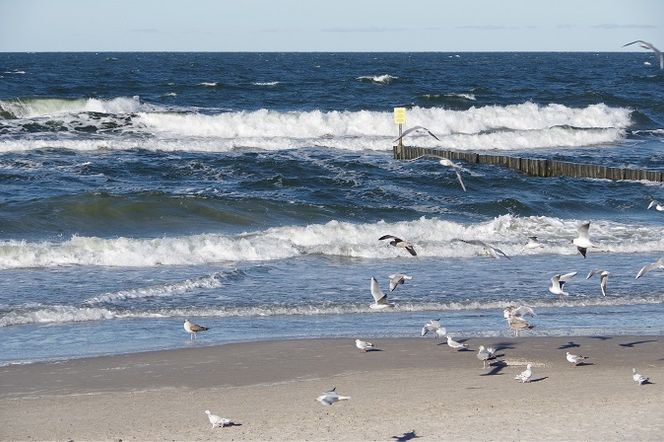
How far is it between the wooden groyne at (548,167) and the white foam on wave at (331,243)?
17.8 ft

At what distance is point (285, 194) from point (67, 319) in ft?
33.0

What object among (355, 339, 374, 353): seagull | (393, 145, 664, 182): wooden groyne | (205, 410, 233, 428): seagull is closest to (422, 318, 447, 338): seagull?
(355, 339, 374, 353): seagull

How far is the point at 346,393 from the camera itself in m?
8.13

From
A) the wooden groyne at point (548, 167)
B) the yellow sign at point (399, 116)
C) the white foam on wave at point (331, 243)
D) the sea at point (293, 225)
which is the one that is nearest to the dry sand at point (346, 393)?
the sea at point (293, 225)

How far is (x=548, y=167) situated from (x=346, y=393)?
56.4 ft

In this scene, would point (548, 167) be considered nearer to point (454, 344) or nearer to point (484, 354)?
point (454, 344)

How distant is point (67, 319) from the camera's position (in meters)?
10.9

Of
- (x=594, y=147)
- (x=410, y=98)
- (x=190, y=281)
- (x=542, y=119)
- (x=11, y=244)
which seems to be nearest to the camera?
(x=190, y=281)

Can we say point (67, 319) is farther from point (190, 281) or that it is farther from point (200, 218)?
point (200, 218)

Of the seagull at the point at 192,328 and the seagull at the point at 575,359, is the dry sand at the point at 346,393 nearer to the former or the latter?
the seagull at the point at 575,359

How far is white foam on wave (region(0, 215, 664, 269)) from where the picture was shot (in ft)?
47.3

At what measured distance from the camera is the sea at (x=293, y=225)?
1106cm

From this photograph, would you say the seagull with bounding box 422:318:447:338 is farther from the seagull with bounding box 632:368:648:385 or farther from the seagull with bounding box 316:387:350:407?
the seagull with bounding box 316:387:350:407

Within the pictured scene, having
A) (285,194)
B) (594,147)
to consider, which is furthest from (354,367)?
(594,147)
